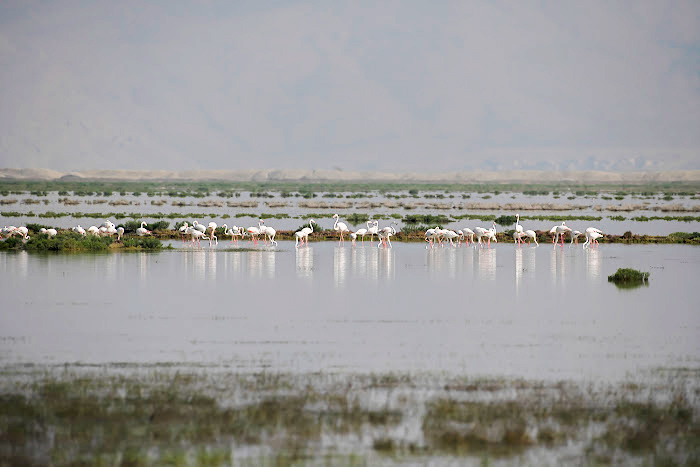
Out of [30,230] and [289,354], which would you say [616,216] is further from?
[289,354]

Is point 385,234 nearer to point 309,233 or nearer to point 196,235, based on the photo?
Answer: point 309,233

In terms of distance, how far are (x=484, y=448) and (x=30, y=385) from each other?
6.14m

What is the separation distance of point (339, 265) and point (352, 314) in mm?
9623

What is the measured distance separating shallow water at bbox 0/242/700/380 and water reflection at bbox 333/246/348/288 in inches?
5.7

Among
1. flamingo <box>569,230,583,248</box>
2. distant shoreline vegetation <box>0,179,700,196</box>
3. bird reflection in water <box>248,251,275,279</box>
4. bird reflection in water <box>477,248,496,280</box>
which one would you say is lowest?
distant shoreline vegetation <box>0,179,700,196</box>

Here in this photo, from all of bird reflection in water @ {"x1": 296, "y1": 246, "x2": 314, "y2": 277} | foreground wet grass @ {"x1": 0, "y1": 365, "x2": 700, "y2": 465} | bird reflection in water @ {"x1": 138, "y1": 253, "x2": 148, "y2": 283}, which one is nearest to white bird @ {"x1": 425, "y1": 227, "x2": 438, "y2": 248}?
bird reflection in water @ {"x1": 296, "y1": 246, "x2": 314, "y2": 277}

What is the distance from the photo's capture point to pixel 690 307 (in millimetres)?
20016

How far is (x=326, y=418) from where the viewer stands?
10.9m

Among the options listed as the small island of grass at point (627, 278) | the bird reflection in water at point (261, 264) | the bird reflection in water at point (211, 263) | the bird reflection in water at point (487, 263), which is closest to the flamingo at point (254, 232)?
the bird reflection in water at point (211, 263)

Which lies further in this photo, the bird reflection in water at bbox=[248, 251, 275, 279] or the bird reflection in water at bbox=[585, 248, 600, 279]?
the bird reflection in water at bbox=[585, 248, 600, 279]

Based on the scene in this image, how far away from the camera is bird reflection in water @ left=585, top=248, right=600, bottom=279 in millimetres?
26422

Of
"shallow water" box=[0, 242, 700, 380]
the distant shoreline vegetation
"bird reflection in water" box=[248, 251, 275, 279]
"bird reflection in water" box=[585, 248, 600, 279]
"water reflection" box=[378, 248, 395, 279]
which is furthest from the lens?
the distant shoreline vegetation

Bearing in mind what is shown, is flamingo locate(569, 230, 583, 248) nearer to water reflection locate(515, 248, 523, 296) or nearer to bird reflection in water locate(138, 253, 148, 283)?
water reflection locate(515, 248, 523, 296)

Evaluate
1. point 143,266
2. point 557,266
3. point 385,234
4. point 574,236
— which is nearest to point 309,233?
point 385,234
